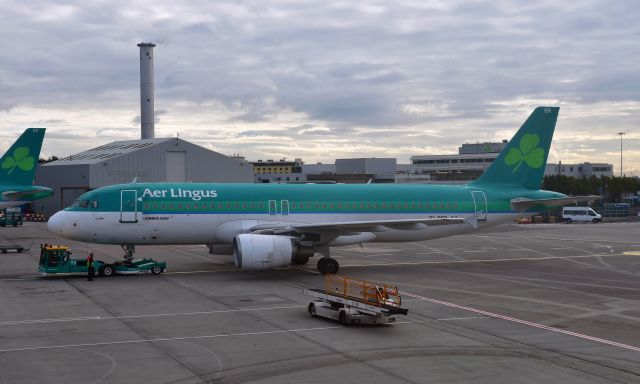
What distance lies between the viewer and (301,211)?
35.3m

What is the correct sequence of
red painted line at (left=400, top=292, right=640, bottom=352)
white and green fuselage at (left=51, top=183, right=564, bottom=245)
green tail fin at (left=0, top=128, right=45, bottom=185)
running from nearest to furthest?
red painted line at (left=400, top=292, right=640, bottom=352) < white and green fuselage at (left=51, top=183, right=564, bottom=245) < green tail fin at (left=0, top=128, right=45, bottom=185)

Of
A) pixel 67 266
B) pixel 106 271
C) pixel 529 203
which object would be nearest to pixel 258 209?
pixel 106 271

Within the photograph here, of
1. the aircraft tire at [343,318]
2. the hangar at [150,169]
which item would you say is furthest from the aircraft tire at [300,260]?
the hangar at [150,169]

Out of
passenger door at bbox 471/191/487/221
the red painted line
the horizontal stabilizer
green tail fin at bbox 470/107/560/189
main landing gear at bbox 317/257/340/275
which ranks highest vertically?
green tail fin at bbox 470/107/560/189

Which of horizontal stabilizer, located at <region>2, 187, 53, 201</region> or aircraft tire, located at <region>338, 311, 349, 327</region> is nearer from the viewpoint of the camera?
aircraft tire, located at <region>338, 311, 349, 327</region>

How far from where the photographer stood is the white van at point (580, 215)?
280ft

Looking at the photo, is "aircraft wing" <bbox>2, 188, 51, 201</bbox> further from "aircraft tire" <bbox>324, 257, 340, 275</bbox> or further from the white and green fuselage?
"aircraft tire" <bbox>324, 257, 340, 275</bbox>

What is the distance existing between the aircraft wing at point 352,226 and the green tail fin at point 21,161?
27.8m

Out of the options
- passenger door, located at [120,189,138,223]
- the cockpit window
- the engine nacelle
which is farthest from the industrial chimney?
the engine nacelle

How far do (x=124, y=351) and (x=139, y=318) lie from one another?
14.7 feet

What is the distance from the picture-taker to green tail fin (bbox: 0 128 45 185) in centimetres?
5309

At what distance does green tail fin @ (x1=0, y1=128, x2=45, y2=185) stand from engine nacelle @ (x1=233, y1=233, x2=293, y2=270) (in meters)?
29.7

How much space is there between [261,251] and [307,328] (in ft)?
33.4

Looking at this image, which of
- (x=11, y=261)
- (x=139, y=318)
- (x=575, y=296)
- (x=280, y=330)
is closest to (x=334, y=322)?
(x=280, y=330)
